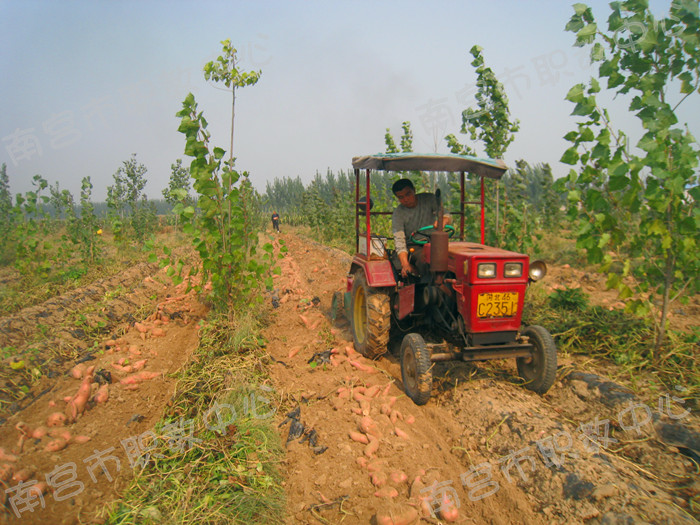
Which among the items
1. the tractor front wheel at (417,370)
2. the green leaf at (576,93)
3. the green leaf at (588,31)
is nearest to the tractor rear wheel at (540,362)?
the tractor front wheel at (417,370)

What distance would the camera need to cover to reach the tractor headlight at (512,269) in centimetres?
355

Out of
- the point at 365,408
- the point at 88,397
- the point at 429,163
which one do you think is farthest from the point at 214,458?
the point at 429,163

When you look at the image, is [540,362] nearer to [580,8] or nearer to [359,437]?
[359,437]

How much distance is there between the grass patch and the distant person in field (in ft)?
6.54

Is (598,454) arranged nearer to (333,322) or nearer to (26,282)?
(333,322)

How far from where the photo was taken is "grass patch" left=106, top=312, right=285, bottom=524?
239 centimetres

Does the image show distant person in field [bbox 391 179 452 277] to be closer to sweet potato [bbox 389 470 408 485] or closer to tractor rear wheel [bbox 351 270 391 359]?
tractor rear wheel [bbox 351 270 391 359]

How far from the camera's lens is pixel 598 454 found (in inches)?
112

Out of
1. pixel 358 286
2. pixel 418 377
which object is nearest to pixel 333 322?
pixel 358 286

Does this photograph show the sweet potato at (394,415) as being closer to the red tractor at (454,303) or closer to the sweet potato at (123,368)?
the red tractor at (454,303)

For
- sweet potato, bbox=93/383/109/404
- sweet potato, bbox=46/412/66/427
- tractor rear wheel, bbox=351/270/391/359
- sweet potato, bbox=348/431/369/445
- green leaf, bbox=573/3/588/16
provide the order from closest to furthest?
1. sweet potato, bbox=348/431/369/445
2. sweet potato, bbox=46/412/66/427
3. sweet potato, bbox=93/383/109/404
4. green leaf, bbox=573/3/588/16
5. tractor rear wheel, bbox=351/270/391/359

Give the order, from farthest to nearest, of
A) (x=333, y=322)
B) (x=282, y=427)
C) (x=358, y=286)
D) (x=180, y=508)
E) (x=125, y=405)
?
(x=333, y=322), (x=358, y=286), (x=125, y=405), (x=282, y=427), (x=180, y=508)

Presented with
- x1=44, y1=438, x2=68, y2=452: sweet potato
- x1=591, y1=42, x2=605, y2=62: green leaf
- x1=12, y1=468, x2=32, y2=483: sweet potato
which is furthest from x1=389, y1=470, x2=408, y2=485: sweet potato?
x1=591, y1=42, x2=605, y2=62: green leaf

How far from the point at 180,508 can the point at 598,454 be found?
8.98 feet
